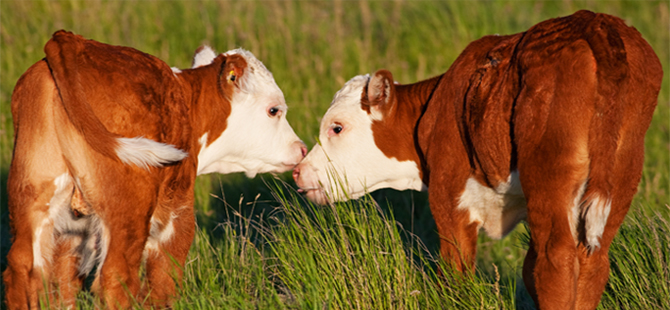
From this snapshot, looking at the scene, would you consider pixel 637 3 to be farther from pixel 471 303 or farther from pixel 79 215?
pixel 79 215

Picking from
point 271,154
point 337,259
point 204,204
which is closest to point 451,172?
point 337,259

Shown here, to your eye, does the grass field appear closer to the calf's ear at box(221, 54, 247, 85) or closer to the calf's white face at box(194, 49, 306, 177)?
the calf's white face at box(194, 49, 306, 177)

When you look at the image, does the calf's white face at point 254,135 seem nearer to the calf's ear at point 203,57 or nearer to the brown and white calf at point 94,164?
the calf's ear at point 203,57

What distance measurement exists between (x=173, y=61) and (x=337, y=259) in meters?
5.43

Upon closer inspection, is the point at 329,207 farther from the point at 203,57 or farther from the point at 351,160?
the point at 203,57

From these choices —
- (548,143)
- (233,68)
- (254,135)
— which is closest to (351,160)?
(254,135)

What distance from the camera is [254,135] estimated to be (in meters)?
4.59

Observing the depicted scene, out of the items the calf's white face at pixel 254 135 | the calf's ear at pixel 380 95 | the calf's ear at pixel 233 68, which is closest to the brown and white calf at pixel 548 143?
the calf's ear at pixel 380 95

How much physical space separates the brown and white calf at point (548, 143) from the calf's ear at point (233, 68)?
120 centimetres

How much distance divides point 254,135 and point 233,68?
48 cm

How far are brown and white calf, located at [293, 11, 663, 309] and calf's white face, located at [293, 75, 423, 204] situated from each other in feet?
1.34

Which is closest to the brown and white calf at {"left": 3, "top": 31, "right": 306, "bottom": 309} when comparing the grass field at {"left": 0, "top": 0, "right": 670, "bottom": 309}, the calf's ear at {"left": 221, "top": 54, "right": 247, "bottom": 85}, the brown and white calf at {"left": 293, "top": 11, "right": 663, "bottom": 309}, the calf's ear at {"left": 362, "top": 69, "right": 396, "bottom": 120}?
the grass field at {"left": 0, "top": 0, "right": 670, "bottom": 309}

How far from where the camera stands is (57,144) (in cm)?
331

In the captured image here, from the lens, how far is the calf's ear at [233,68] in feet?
14.3
